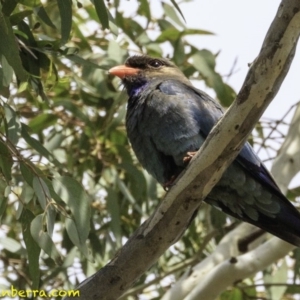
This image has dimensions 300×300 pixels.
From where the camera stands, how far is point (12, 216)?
17.5ft

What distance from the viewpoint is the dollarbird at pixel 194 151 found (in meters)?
3.78

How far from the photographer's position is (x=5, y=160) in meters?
3.24

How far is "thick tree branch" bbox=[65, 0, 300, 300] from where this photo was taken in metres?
2.85

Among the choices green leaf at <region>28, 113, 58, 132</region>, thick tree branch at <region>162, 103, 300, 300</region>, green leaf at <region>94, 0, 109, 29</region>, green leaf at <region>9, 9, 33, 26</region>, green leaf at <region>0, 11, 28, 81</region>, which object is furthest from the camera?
green leaf at <region>28, 113, 58, 132</region>

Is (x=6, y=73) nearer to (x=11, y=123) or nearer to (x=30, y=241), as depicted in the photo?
(x=11, y=123)

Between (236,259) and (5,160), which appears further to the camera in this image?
(236,259)

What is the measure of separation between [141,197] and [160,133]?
3.23 feet

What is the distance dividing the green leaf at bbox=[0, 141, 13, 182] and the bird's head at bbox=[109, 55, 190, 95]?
1221mm

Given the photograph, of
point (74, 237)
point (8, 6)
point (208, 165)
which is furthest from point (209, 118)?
point (8, 6)

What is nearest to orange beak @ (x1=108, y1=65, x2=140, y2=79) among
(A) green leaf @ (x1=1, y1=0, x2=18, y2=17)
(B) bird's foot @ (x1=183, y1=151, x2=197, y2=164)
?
(B) bird's foot @ (x1=183, y1=151, x2=197, y2=164)

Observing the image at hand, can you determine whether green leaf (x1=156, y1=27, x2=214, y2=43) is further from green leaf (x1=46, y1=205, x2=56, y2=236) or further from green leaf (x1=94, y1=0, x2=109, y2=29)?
green leaf (x1=46, y1=205, x2=56, y2=236)

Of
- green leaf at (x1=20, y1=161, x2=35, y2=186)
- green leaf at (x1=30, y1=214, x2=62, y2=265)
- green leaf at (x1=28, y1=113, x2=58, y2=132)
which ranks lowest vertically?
green leaf at (x1=30, y1=214, x2=62, y2=265)

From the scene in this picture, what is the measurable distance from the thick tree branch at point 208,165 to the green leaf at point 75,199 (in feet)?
0.60

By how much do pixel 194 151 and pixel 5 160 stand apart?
88 cm
